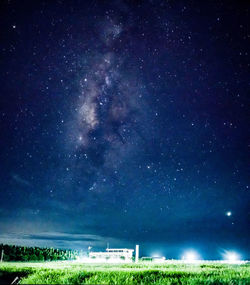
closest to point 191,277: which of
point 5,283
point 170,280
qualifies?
point 170,280

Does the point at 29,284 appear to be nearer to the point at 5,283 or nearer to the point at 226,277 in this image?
the point at 5,283

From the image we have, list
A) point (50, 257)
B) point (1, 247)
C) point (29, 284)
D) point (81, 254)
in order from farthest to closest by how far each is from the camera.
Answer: point (81, 254) < point (50, 257) < point (1, 247) < point (29, 284)

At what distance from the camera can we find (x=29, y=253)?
34281mm

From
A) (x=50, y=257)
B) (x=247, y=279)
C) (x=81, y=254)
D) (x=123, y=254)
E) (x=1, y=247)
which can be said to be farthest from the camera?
(x=81, y=254)

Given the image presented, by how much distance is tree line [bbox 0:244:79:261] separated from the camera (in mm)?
32531

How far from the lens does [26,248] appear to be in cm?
3491

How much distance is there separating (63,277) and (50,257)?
2661 centimetres

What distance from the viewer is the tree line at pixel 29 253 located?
32531 millimetres

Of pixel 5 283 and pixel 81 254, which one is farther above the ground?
pixel 81 254

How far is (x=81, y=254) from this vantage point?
39375mm

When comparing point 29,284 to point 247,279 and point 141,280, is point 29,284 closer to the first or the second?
point 141,280

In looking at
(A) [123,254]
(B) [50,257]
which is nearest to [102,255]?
(A) [123,254]

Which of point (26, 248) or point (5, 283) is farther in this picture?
point (26, 248)

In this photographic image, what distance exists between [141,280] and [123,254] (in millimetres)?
18735
